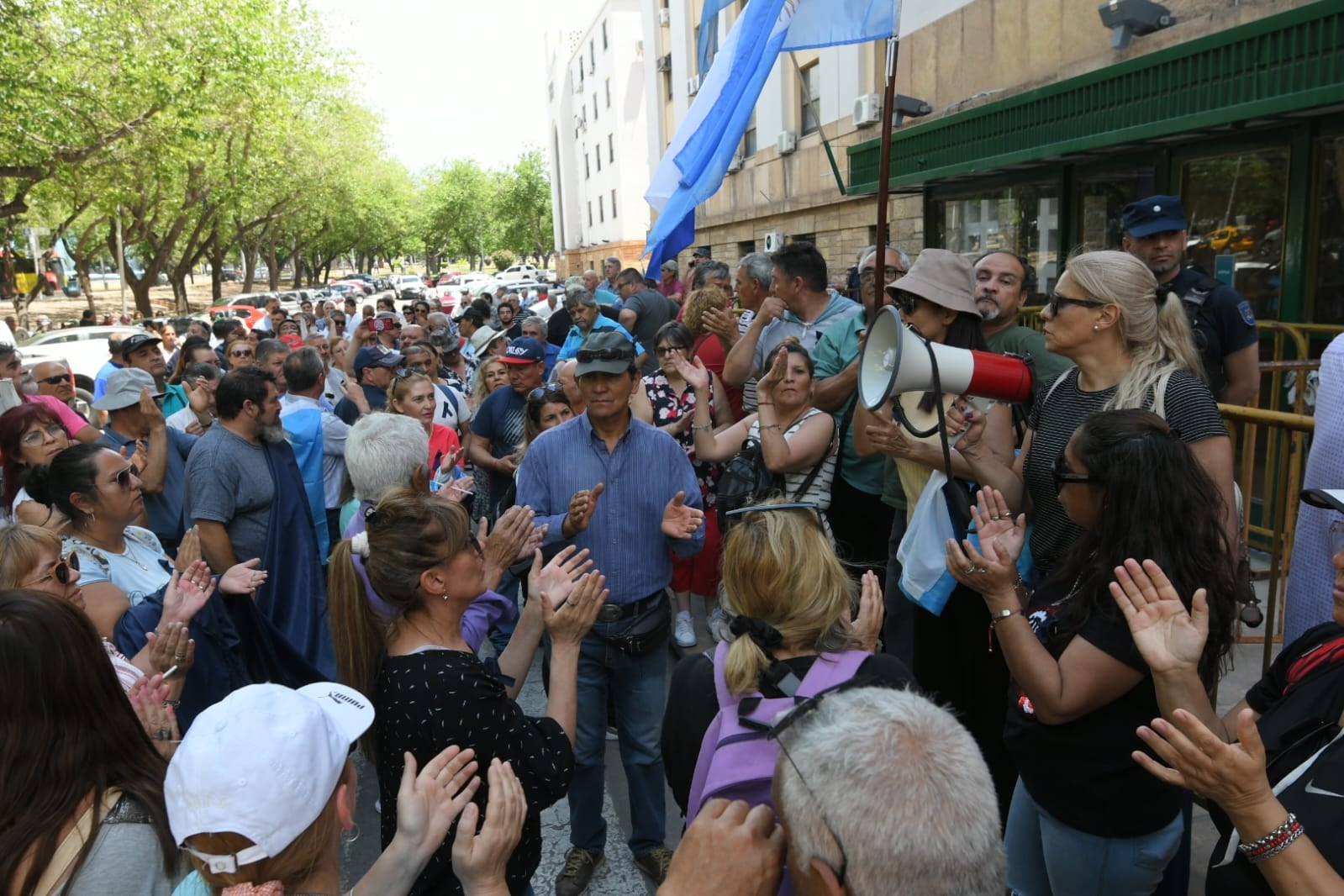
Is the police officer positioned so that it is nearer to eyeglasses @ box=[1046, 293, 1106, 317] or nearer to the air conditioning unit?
eyeglasses @ box=[1046, 293, 1106, 317]

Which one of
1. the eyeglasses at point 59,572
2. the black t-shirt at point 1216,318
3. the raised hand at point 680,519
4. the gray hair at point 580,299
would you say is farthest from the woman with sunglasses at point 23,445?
the black t-shirt at point 1216,318

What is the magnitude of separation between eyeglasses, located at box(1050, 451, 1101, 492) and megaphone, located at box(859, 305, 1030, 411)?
0.54 meters

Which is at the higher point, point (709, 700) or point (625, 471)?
point (625, 471)

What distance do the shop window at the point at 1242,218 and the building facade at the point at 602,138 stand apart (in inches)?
1204

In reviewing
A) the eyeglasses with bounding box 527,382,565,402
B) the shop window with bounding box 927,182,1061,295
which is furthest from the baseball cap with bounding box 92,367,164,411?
the shop window with bounding box 927,182,1061,295

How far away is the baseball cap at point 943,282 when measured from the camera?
3441mm

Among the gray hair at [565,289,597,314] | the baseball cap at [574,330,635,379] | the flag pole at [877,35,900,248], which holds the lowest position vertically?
the baseball cap at [574,330,635,379]

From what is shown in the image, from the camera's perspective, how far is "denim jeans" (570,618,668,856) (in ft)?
10.9

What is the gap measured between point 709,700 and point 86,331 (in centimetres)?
1952

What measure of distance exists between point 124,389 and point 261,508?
1505 mm

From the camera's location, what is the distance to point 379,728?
7.29 feet

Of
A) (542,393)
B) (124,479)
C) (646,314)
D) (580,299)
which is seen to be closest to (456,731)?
(124,479)

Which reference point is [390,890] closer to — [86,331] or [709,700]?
[709,700]

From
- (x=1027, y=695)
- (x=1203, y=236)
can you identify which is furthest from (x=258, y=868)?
(x=1203, y=236)
